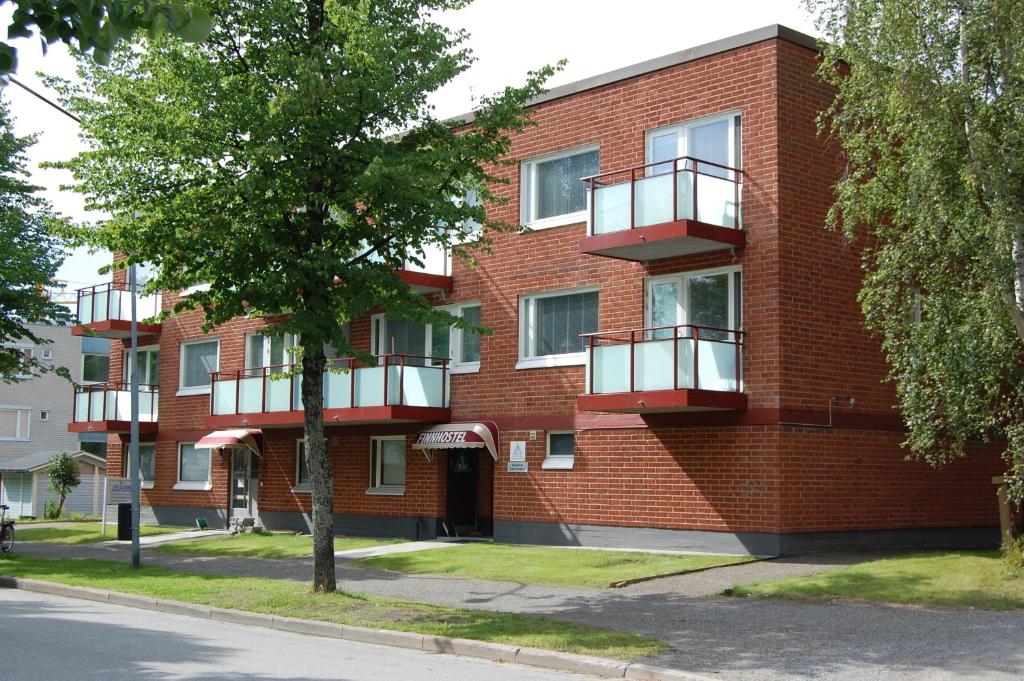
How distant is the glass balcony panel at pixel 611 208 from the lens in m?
20.5

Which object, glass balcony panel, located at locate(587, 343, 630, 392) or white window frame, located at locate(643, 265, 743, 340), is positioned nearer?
glass balcony panel, located at locate(587, 343, 630, 392)

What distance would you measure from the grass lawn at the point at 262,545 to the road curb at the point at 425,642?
22.5 ft

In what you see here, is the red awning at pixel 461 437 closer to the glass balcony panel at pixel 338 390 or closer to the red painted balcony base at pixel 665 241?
the glass balcony panel at pixel 338 390

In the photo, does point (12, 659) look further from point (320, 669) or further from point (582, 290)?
point (582, 290)

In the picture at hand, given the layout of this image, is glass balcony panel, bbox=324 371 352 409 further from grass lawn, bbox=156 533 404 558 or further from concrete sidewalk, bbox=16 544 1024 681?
concrete sidewalk, bbox=16 544 1024 681

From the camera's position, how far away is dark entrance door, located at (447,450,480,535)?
25.7 m

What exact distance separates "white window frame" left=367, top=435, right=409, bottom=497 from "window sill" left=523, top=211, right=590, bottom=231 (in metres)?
6.17

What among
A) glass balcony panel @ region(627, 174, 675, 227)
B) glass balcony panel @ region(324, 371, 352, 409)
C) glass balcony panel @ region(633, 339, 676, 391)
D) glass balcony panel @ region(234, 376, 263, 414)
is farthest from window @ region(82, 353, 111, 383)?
glass balcony panel @ region(633, 339, 676, 391)

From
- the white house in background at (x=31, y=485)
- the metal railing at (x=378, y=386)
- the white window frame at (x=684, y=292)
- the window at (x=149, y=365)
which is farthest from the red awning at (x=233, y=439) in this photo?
the white house in background at (x=31, y=485)

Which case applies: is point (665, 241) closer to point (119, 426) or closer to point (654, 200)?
point (654, 200)

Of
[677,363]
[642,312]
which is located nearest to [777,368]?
[677,363]

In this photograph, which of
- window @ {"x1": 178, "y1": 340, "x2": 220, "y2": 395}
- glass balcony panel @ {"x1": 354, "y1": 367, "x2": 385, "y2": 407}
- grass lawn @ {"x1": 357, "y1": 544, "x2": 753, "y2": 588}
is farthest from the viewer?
window @ {"x1": 178, "y1": 340, "x2": 220, "y2": 395}

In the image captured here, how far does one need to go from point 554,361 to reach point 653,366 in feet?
12.0

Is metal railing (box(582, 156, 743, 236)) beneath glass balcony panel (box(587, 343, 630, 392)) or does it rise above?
above
